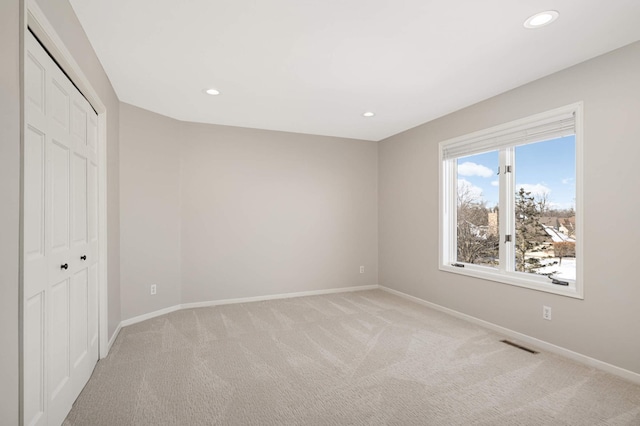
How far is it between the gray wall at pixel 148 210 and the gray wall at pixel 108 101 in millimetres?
199

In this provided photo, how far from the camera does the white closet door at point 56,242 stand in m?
1.54

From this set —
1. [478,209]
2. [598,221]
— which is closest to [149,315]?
[478,209]

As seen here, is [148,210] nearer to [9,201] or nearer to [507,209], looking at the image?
[9,201]

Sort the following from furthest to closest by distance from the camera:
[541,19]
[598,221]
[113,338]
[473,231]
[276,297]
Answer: [276,297]
[473,231]
[113,338]
[598,221]
[541,19]

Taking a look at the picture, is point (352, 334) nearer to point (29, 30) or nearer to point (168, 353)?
point (168, 353)

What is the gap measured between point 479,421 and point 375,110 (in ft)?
10.8

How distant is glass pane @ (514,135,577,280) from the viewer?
297 cm

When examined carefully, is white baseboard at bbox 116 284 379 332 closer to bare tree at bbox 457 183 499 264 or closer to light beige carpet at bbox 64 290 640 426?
light beige carpet at bbox 64 290 640 426

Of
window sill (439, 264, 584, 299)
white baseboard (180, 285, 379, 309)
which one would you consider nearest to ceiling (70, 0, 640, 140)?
window sill (439, 264, 584, 299)

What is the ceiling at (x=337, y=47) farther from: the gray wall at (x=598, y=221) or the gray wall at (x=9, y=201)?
the gray wall at (x=9, y=201)

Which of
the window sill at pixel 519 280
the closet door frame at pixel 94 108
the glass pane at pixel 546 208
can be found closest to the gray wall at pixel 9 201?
the closet door frame at pixel 94 108

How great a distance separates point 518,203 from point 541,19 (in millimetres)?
1899

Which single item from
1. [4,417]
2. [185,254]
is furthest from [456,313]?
[4,417]

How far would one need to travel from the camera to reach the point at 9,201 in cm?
124
